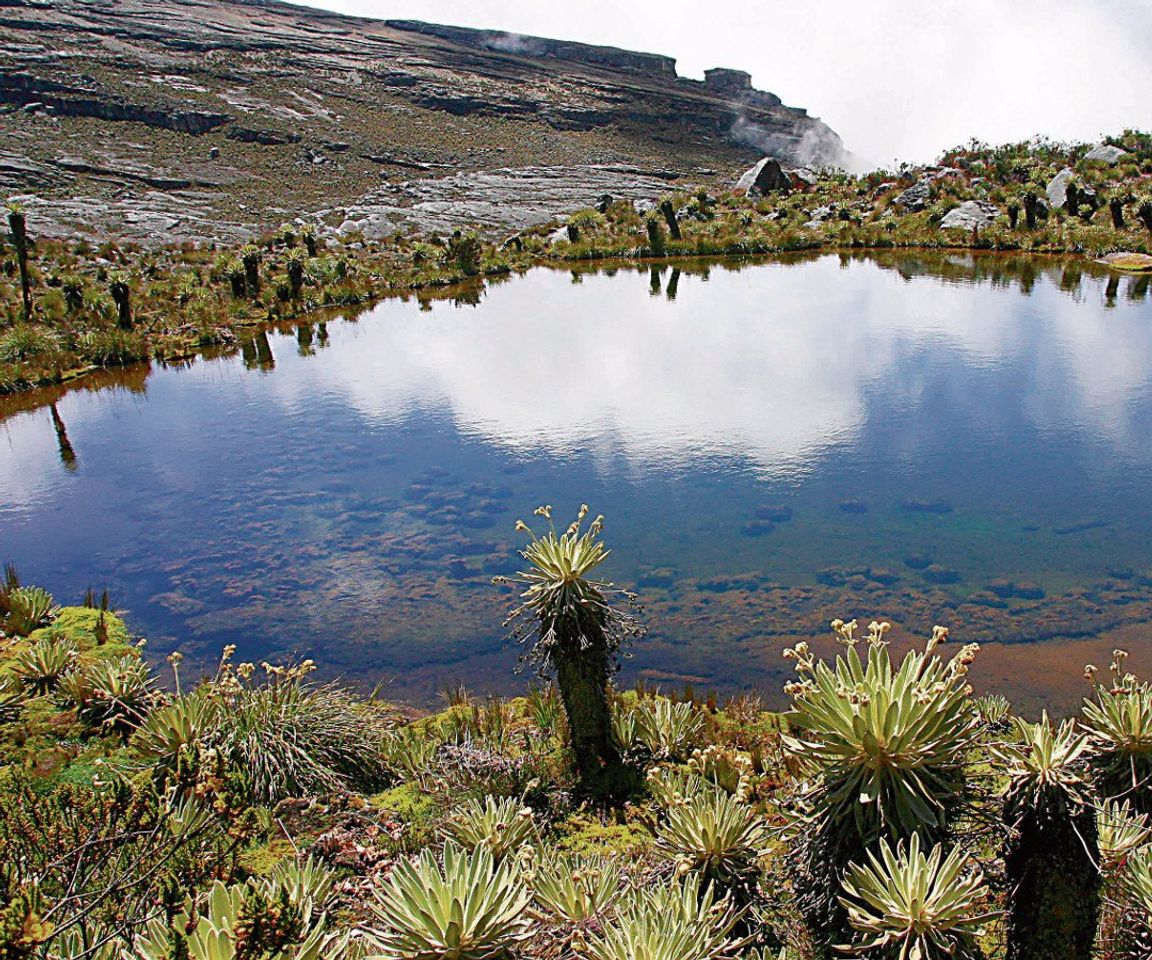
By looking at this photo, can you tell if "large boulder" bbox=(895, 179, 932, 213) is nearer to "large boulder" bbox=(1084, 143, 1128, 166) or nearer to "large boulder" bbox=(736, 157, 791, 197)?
"large boulder" bbox=(1084, 143, 1128, 166)

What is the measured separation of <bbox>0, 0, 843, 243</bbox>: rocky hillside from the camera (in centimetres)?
4834

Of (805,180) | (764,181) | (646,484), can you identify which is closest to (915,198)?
(764,181)

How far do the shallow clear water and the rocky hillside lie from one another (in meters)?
29.9

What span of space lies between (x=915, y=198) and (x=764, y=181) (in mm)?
11670

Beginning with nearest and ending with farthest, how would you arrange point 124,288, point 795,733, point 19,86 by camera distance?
1. point 795,733
2. point 124,288
3. point 19,86

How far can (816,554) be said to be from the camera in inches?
361

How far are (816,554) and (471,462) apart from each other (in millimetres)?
5847

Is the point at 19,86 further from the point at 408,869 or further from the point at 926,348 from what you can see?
the point at 408,869

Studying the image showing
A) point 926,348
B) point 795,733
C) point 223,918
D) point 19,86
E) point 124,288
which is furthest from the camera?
point 19,86

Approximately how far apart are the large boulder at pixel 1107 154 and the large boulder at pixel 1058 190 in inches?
150

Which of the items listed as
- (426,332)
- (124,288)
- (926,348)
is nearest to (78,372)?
(124,288)

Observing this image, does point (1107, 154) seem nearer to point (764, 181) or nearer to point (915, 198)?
point (915, 198)

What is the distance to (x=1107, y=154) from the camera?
39.3 metres

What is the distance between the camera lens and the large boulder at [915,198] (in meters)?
38.1
